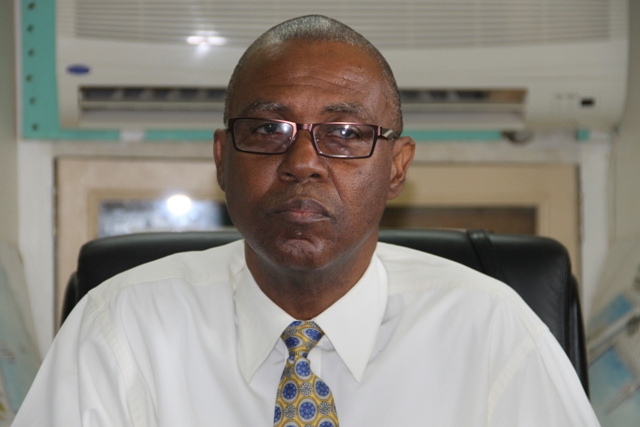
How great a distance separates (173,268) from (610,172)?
4.78ft

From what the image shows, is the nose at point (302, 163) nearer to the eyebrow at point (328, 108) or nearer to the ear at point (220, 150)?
the eyebrow at point (328, 108)

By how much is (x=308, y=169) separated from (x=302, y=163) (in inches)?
0.4

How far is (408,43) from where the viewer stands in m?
2.07

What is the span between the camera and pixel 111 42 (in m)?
2.03

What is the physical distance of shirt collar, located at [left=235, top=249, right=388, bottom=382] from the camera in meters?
1.12

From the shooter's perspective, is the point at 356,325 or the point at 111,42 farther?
the point at 111,42

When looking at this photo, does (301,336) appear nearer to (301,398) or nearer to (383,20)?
(301,398)

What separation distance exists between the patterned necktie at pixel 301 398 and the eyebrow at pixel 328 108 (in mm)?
324

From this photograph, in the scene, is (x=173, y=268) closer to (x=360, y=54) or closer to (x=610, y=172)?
(x=360, y=54)

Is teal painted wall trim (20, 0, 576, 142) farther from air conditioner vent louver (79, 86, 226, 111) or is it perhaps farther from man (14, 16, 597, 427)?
man (14, 16, 597, 427)

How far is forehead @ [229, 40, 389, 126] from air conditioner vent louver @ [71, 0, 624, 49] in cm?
91

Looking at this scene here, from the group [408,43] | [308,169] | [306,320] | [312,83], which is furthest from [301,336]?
[408,43]

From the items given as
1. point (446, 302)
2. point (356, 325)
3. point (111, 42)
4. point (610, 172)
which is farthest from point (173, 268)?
point (610, 172)

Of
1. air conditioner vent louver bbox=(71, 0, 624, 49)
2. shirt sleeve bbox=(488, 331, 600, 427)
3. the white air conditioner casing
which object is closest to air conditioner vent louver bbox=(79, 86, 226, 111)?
the white air conditioner casing
